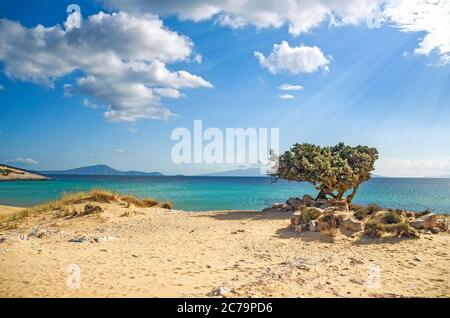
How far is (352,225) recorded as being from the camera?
11.8m

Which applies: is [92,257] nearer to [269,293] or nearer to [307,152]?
[269,293]

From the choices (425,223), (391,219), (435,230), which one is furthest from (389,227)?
(435,230)

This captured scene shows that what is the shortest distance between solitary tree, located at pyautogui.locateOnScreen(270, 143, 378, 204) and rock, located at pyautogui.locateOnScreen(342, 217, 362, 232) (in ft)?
18.6

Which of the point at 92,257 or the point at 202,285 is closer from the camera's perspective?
the point at 202,285

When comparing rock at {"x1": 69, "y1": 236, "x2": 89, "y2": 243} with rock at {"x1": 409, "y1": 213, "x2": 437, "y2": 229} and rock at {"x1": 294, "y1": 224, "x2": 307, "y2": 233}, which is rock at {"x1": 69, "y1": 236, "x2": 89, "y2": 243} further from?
rock at {"x1": 409, "y1": 213, "x2": 437, "y2": 229}

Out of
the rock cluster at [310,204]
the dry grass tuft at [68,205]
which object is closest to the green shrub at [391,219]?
the rock cluster at [310,204]

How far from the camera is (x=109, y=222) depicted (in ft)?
55.6

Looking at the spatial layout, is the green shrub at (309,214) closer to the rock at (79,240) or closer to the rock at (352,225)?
the rock at (352,225)

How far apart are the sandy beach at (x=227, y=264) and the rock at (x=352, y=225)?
34 centimetres

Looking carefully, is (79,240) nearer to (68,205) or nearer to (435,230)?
(68,205)

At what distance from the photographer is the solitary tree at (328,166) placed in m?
17.7

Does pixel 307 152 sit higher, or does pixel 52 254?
pixel 307 152
